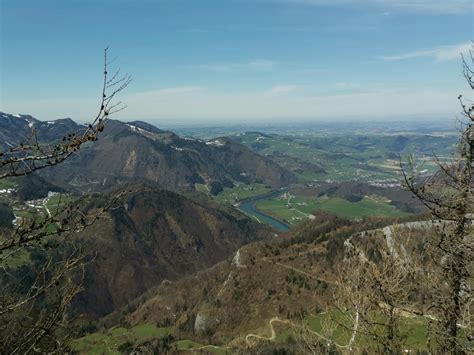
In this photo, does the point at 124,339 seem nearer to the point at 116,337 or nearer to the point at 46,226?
the point at 116,337

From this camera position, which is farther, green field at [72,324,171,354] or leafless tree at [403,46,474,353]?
green field at [72,324,171,354]

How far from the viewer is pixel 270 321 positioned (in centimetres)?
9650

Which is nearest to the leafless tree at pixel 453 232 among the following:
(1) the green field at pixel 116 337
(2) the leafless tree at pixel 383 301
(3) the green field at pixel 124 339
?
(2) the leafless tree at pixel 383 301

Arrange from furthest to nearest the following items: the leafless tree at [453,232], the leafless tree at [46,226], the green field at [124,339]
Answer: the green field at [124,339] → the leafless tree at [453,232] → the leafless tree at [46,226]

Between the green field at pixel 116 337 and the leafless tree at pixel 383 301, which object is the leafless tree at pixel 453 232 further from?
the green field at pixel 116 337

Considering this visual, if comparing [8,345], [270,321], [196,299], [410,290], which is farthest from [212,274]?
[8,345]

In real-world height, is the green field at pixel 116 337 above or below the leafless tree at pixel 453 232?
below

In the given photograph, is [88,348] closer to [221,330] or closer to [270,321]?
[221,330]

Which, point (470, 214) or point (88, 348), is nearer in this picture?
point (470, 214)

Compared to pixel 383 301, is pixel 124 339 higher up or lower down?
lower down

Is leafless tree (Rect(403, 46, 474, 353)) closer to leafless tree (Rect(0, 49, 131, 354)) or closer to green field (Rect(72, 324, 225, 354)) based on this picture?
leafless tree (Rect(0, 49, 131, 354))

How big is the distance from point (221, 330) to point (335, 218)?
75885mm

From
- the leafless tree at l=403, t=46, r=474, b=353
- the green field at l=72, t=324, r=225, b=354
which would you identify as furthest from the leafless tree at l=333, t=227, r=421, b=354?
the green field at l=72, t=324, r=225, b=354

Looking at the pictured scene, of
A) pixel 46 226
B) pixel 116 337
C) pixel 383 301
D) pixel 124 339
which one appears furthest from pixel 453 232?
pixel 116 337
